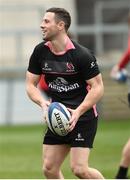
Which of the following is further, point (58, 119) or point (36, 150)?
point (36, 150)

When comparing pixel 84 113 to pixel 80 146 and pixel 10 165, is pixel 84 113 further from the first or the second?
pixel 10 165

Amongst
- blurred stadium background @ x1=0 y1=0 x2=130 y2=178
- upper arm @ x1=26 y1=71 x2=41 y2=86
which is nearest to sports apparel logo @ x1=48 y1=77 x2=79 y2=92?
upper arm @ x1=26 y1=71 x2=41 y2=86

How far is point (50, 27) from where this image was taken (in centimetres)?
1110

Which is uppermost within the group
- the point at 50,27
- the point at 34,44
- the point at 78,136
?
the point at 50,27

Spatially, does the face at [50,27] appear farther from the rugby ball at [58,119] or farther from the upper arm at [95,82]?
the rugby ball at [58,119]

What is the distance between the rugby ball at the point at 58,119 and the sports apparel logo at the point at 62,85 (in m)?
0.27

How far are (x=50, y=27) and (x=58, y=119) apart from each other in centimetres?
104

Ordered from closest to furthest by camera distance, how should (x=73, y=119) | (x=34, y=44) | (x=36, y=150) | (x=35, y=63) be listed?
(x=73, y=119), (x=35, y=63), (x=36, y=150), (x=34, y=44)

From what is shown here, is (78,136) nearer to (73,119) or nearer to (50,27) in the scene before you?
(73,119)

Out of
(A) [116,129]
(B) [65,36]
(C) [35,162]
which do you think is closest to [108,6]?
(A) [116,129]

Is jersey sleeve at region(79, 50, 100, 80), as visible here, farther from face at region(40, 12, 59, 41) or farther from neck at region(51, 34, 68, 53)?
face at region(40, 12, 59, 41)

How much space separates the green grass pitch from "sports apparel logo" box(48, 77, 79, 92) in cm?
305

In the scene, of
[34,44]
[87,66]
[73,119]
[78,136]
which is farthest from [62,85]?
[34,44]

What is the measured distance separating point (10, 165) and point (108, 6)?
48.1ft
